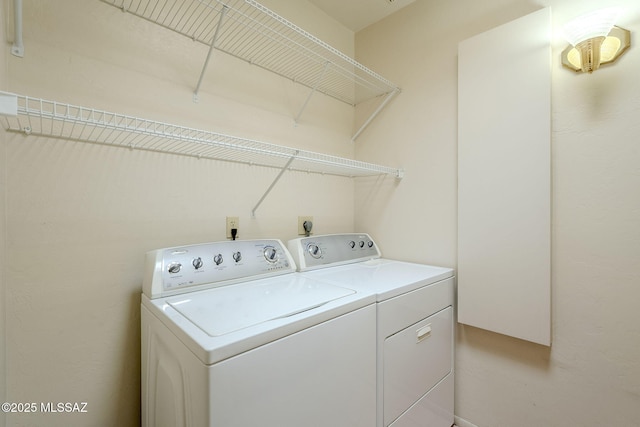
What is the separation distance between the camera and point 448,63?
5.45ft

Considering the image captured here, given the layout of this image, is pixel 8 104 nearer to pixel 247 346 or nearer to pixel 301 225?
pixel 247 346

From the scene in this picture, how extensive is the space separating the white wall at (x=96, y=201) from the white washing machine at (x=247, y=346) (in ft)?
0.60

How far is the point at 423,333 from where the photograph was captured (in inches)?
52.1

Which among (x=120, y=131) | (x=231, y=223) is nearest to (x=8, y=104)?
(x=120, y=131)

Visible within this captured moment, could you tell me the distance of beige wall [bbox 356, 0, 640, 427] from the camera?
1.12 m

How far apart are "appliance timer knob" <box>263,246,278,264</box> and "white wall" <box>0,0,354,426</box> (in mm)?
296

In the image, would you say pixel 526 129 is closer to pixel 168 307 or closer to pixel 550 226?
pixel 550 226

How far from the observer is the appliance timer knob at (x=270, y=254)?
4.54ft

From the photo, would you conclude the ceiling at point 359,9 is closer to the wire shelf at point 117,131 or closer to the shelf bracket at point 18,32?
the wire shelf at point 117,131

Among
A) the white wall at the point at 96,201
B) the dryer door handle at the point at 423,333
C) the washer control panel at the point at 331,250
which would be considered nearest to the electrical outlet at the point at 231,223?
the white wall at the point at 96,201

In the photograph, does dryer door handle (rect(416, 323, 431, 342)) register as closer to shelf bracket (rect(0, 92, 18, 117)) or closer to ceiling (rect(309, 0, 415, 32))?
shelf bracket (rect(0, 92, 18, 117))

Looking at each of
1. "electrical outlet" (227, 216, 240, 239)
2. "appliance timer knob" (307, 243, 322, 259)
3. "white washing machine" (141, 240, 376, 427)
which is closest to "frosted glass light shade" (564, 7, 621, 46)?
"white washing machine" (141, 240, 376, 427)

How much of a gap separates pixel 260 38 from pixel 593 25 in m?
1.48

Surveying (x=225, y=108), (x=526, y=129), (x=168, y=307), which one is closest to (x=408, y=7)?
(x=526, y=129)
